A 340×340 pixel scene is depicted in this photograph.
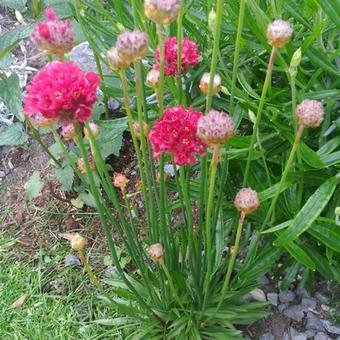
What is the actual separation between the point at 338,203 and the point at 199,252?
1.29 feet

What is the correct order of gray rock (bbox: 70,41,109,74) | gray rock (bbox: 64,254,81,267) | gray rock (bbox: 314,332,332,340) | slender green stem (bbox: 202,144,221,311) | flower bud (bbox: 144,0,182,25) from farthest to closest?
gray rock (bbox: 70,41,109,74)
gray rock (bbox: 64,254,81,267)
gray rock (bbox: 314,332,332,340)
slender green stem (bbox: 202,144,221,311)
flower bud (bbox: 144,0,182,25)

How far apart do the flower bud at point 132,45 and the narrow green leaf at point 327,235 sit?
694 millimetres

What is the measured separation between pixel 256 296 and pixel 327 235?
46 cm

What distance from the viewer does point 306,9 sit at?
1591mm

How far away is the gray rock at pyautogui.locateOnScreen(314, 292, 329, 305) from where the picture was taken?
1.81 m

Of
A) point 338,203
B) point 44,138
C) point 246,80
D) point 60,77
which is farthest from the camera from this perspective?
point 44,138

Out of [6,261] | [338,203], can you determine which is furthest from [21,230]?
[338,203]

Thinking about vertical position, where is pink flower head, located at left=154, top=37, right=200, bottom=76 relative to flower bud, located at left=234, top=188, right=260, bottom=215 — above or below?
above

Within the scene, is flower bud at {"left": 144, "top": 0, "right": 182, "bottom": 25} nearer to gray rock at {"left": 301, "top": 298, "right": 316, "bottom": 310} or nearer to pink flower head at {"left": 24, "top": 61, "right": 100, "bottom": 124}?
pink flower head at {"left": 24, "top": 61, "right": 100, "bottom": 124}

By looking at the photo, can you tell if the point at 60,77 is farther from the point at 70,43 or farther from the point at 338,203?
the point at 338,203

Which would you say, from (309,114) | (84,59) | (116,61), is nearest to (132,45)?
(116,61)

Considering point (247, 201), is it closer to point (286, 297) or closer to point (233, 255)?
point (233, 255)

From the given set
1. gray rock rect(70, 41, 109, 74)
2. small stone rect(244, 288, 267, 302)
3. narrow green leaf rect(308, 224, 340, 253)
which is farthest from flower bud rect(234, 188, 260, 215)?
gray rock rect(70, 41, 109, 74)

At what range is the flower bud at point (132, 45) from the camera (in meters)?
0.95
